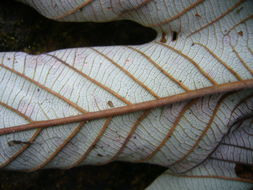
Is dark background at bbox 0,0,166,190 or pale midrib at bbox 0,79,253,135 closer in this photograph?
pale midrib at bbox 0,79,253,135

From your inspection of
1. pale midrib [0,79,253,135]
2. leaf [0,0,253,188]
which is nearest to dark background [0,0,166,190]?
leaf [0,0,253,188]

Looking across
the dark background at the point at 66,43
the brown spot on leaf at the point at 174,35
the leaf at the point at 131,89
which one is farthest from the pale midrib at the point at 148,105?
the dark background at the point at 66,43

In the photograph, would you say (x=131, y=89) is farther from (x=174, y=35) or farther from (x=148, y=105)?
(x=174, y=35)

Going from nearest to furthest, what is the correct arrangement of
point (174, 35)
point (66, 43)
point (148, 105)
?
point (148, 105)
point (174, 35)
point (66, 43)

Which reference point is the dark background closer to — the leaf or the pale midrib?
the leaf

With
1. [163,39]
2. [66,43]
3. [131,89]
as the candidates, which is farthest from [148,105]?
[66,43]

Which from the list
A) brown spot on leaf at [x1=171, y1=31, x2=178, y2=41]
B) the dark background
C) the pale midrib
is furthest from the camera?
the dark background

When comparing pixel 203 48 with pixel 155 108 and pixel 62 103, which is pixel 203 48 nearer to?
pixel 155 108

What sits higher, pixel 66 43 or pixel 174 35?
pixel 174 35
